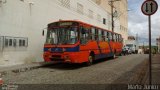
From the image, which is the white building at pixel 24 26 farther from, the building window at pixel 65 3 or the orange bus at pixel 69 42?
the orange bus at pixel 69 42

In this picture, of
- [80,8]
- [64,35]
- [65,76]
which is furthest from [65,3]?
[65,76]

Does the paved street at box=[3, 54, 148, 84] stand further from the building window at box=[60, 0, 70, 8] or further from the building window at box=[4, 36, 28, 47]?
the building window at box=[60, 0, 70, 8]

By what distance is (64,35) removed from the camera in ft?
60.3

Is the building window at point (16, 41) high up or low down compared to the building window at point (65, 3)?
down

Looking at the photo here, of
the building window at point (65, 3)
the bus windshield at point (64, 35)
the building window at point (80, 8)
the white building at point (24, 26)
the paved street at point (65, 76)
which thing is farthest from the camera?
the building window at point (80, 8)

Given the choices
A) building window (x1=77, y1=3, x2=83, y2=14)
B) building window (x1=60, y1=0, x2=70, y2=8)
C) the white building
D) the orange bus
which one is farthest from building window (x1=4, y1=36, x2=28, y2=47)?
building window (x1=77, y1=3, x2=83, y2=14)

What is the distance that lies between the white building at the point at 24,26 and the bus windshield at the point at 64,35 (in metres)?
2.76

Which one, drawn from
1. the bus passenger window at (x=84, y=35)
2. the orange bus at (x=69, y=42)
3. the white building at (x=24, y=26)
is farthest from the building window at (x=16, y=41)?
the bus passenger window at (x=84, y=35)

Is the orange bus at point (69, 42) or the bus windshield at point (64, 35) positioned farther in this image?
Answer: the bus windshield at point (64, 35)

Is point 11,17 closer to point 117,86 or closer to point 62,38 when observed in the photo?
point 62,38

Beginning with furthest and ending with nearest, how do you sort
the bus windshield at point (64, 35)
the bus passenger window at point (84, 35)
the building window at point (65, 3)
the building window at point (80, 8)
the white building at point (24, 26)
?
the building window at point (80, 8) → the building window at point (65, 3) → the white building at point (24, 26) → the bus passenger window at point (84, 35) → the bus windshield at point (64, 35)

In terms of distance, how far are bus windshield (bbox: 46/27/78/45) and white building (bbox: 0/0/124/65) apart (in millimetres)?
2756

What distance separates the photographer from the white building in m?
19.0

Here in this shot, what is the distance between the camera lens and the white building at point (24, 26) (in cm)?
1898
